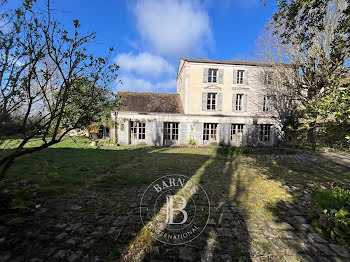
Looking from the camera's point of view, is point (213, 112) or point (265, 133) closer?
point (213, 112)

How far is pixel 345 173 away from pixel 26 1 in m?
10.1

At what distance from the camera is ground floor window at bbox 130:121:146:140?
15016 millimetres

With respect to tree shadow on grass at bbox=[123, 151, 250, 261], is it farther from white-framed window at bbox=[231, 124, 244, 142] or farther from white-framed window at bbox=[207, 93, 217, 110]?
white-framed window at bbox=[231, 124, 244, 142]

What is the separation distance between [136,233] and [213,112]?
13796mm

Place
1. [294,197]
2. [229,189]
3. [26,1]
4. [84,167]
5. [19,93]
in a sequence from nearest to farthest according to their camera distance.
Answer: [26,1] → [19,93] → [294,197] → [229,189] → [84,167]

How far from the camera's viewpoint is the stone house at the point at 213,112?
14.9 metres

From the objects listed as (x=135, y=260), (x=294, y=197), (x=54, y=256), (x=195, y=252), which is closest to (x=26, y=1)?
(x=54, y=256)

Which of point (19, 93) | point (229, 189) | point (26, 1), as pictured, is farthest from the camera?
point (229, 189)

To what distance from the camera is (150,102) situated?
52.6ft

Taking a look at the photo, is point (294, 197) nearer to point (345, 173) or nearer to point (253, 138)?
point (345, 173)

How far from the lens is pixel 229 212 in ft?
10.6

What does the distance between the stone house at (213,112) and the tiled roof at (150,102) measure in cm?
9

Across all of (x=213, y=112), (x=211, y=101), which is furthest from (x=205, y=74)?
(x=213, y=112)

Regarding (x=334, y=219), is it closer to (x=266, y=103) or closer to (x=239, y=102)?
(x=239, y=102)
